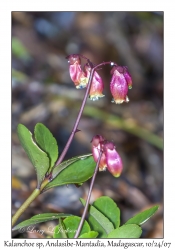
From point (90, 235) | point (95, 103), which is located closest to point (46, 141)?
point (90, 235)

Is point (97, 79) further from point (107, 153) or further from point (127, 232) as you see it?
point (127, 232)

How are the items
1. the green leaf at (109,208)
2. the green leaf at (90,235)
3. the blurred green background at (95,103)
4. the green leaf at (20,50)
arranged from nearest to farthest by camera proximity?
the green leaf at (90,235), the green leaf at (109,208), the blurred green background at (95,103), the green leaf at (20,50)

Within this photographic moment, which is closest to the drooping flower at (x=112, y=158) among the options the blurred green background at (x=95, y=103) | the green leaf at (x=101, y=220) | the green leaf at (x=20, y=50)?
the green leaf at (x=101, y=220)

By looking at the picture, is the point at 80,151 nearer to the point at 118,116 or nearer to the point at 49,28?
the point at 118,116

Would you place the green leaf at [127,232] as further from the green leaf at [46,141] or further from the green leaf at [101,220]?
the green leaf at [46,141]

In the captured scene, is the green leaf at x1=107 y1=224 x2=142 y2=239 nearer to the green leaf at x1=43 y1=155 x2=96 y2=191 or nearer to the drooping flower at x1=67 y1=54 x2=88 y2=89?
the green leaf at x1=43 y1=155 x2=96 y2=191

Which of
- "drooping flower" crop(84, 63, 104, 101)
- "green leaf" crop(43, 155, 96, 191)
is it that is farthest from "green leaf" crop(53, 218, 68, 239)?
"drooping flower" crop(84, 63, 104, 101)
